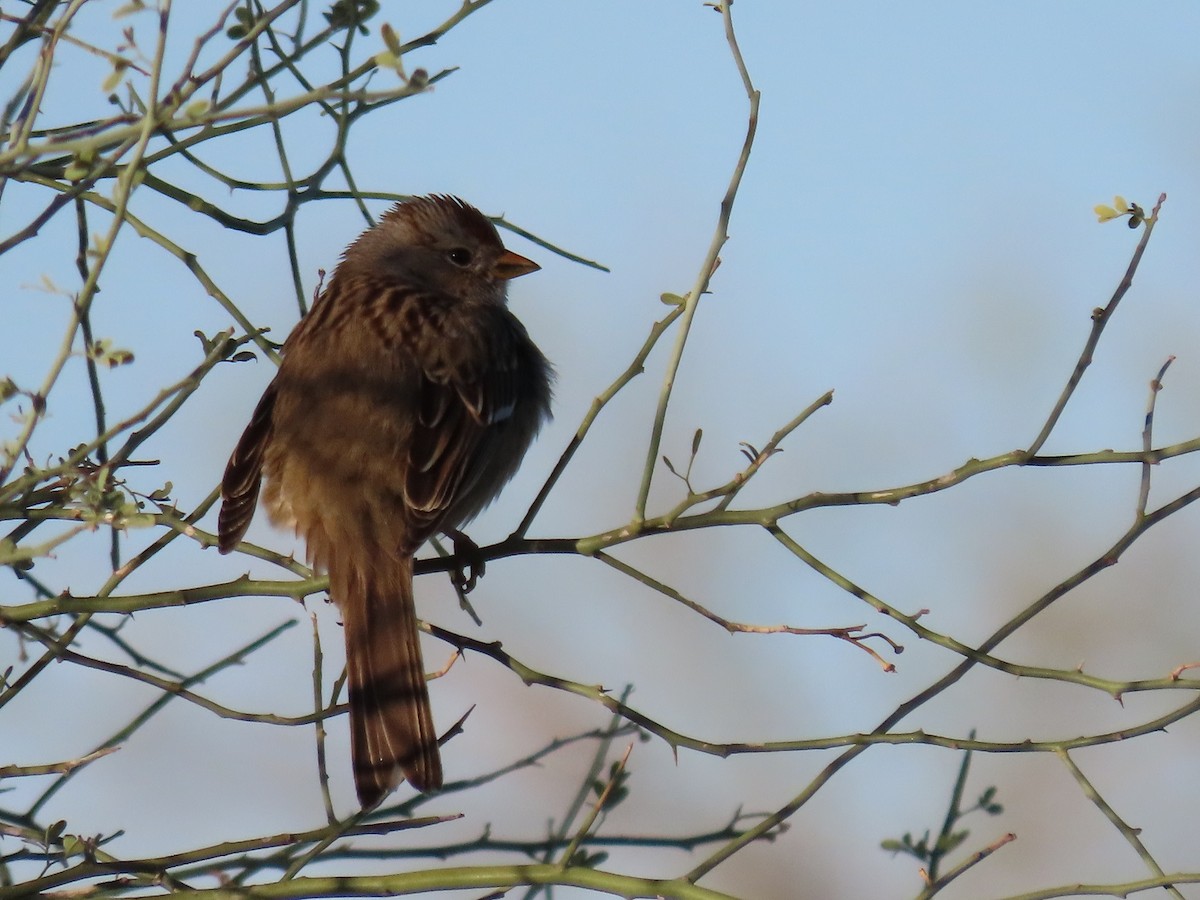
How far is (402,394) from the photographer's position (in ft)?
14.4

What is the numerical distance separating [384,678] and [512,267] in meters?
2.03

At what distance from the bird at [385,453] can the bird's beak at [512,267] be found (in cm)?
14

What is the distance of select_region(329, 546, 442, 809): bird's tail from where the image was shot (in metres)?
3.47

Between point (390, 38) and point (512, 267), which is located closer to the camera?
point (390, 38)

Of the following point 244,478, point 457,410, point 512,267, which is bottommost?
point 244,478

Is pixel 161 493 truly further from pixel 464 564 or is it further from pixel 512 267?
pixel 512 267

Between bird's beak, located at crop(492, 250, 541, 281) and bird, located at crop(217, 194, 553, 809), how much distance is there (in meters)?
0.14

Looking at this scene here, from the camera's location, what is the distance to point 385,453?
419cm

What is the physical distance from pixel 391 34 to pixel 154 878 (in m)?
1.43

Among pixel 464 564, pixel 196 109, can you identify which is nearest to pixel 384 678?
pixel 464 564

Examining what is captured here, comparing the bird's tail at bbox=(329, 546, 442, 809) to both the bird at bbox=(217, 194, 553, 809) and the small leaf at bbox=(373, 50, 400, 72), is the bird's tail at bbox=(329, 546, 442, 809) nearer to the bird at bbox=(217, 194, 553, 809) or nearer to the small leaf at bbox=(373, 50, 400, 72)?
the bird at bbox=(217, 194, 553, 809)

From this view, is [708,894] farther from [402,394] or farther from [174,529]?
[402,394]

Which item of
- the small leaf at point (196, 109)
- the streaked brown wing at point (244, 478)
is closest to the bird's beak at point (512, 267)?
the streaked brown wing at point (244, 478)

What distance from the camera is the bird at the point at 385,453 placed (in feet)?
12.1
